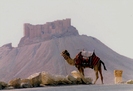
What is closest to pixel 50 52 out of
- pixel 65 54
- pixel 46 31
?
pixel 46 31

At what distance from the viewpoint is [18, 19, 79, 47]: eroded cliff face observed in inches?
5458

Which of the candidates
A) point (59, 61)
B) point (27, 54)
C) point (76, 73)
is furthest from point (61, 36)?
point (76, 73)

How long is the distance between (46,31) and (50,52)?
17.2 meters

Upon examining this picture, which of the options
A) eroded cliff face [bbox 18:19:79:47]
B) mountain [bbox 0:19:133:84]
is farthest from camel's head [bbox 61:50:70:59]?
eroded cliff face [bbox 18:19:79:47]

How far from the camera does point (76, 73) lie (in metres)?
24.8

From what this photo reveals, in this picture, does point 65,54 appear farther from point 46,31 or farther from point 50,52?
point 46,31

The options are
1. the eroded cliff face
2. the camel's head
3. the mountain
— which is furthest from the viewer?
the eroded cliff face

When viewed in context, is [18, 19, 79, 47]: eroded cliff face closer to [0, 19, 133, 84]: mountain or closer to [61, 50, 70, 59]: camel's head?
[0, 19, 133, 84]: mountain

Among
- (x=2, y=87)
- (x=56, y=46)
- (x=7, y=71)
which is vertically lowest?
(x=2, y=87)

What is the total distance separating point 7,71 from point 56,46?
58.9 feet

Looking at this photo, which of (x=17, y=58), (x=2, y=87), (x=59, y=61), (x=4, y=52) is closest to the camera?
(x=2, y=87)

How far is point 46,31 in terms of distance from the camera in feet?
466

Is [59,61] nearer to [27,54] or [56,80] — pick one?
[27,54]

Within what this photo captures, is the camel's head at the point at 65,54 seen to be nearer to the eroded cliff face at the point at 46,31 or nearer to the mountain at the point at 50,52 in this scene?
the mountain at the point at 50,52
